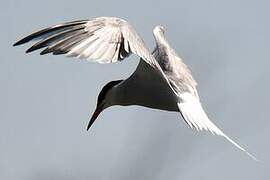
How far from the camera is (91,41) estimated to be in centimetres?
458

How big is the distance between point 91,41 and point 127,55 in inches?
9.4

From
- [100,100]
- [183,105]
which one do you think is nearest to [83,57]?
[183,105]

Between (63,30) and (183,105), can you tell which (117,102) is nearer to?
(183,105)

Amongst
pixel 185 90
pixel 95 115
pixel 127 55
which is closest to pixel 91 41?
pixel 127 55

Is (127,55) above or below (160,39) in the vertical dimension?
above

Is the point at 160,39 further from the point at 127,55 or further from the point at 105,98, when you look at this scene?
the point at 127,55

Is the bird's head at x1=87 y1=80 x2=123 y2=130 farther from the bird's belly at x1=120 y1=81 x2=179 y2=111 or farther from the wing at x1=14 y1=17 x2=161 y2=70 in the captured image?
the wing at x1=14 y1=17 x2=161 y2=70

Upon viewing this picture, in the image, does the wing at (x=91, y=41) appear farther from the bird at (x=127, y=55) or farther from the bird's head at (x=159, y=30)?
the bird's head at (x=159, y=30)

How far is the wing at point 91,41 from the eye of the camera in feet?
14.3

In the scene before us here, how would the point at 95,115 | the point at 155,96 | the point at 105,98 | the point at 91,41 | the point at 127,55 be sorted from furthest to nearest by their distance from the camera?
1. the point at 95,115
2. the point at 105,98
3. the point at 155,96
4. the point at 91,41
5. the point at 127,55

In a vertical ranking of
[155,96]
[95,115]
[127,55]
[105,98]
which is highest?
[127,55]

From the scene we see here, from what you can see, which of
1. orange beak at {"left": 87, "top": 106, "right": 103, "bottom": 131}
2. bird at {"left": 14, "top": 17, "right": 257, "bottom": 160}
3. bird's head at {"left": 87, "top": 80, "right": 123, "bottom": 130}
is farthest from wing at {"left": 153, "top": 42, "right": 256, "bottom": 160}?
orange beak at {"left": 87, "top": 106, "right": 103, "bottom": 131}

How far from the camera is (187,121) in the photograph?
5.10 meters

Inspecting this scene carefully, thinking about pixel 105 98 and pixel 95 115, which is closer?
pixel 105 98
